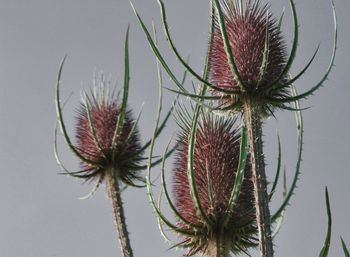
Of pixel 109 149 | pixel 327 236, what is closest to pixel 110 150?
pixel 109 149

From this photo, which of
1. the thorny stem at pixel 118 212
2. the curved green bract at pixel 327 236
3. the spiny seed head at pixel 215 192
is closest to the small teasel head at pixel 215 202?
the spiny seed head at pixel 215 192

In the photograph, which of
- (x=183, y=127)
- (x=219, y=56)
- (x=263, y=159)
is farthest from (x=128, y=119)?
(x=263, y=159)

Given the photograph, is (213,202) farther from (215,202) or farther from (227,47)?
(227,47)

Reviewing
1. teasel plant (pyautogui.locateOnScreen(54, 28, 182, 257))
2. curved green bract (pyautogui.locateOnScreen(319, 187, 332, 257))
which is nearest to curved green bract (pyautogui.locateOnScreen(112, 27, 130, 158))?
teasel plant (pyautogui.locateOnScreen(54, 28, 182, 257))

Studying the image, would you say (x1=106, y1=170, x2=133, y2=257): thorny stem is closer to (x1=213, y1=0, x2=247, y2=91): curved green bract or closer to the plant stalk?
the plant stalk

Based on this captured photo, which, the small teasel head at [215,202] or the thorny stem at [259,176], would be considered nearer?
the thorny stem at [259,176]

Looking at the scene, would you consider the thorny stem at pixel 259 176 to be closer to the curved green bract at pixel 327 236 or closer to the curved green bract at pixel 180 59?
the curved green bract at pixel 180 59

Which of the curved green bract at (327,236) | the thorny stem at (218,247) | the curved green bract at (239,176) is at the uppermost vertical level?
the curved green bract at (239,176)

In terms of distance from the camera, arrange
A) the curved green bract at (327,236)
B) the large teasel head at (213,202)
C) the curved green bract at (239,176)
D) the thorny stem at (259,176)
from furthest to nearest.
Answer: the large teasel head at (213,202), the curved green bract at (239,176), the thorny stem at (259,176), the curved green bract at (327,236)

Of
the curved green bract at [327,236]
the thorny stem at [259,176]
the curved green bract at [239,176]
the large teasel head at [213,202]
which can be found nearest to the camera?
the curved green bract at [327,236]
